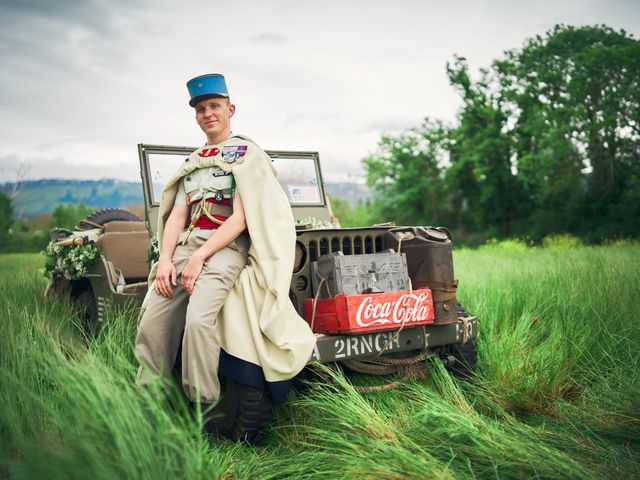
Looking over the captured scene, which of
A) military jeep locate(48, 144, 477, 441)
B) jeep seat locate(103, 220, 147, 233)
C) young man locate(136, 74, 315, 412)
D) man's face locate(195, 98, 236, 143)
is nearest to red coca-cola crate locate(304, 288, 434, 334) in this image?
military jeep locate(48, 144, 477, 441)

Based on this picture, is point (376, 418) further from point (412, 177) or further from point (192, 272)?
point (412, 177)

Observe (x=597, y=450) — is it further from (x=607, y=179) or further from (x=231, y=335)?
(x=607, y=179)

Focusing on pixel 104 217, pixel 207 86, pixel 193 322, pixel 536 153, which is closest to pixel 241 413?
pixel 193 322

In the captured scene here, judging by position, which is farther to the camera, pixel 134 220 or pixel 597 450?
pixel 134 220

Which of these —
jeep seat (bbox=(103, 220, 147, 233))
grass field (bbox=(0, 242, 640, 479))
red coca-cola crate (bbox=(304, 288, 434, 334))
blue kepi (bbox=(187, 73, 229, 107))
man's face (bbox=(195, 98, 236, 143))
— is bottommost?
grass field (bbox=(0, 242, 640, 479))

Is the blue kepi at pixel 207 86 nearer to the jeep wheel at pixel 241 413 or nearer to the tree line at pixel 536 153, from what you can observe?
the jeep wheel at pixel 241 413

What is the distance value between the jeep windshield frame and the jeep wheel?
2.02 meters

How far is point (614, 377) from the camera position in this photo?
4078mm

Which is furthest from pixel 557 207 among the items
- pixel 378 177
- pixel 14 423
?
pixel 14 423

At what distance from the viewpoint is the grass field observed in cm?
229

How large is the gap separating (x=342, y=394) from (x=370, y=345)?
1.26ft

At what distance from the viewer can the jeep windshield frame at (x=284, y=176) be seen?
5.32 meters

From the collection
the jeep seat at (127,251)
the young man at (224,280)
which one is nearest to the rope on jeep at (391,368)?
the young man at (224,280)

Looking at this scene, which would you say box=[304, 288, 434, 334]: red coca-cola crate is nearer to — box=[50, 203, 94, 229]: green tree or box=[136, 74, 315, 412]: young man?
box=[136, 74, 315, 412]: young man
